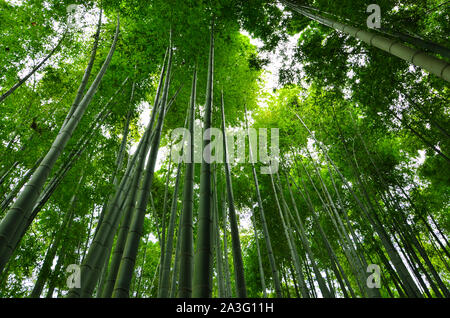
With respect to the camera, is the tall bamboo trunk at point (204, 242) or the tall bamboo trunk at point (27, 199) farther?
the tall bamboo trunk at point (27, 199)

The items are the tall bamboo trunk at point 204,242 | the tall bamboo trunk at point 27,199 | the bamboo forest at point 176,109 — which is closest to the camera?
the tall bamboo trunk at point 204,242

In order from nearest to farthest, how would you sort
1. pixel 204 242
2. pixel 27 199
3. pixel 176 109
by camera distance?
pixel 204 242 < pixel 27 199 < pixel 176 109

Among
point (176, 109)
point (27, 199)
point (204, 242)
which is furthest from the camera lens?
point (176, 109)

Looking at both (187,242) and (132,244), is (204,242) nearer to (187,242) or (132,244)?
(187,242)

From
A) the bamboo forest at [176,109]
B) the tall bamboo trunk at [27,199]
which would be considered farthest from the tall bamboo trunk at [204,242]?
the tall bamboo trunk at [27,199]

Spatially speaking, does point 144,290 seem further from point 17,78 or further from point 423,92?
point 423,92

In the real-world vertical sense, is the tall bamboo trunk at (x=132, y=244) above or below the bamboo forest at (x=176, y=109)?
below

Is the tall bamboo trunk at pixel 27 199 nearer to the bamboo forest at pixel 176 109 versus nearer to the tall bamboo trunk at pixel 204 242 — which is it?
the bamboo forest at pixel 176 109

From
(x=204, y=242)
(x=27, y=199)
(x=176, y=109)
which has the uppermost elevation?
(x=176, y=109)

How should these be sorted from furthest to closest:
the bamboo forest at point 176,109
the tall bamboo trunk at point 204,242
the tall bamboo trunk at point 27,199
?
the bamboo forest at point 176,109 → the tall bamboo trunk at point 27,199 → the tall bamboo trunk at point 204,242

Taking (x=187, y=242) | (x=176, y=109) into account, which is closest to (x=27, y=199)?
(x=187, y=242)

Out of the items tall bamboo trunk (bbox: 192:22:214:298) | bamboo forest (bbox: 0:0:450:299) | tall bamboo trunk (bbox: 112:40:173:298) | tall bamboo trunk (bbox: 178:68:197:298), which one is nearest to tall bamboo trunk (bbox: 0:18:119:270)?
bamboo forest (bbox: 0:0:450:299)

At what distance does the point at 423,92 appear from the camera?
420cm
